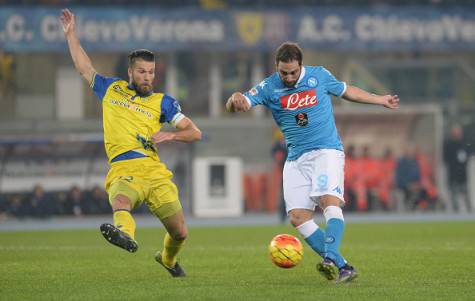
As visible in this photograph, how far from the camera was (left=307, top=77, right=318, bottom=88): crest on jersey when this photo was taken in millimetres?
10281

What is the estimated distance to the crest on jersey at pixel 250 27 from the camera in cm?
3150

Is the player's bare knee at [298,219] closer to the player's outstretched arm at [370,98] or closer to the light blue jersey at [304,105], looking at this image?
the light blue jersey at [304,105]

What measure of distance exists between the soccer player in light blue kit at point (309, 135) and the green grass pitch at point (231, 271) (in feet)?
2.32

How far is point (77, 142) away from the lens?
29312mm

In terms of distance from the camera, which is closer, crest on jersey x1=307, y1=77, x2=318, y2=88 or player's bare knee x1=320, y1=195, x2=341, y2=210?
player's bare knee x1=320, y1=195, x2=341, y2=210

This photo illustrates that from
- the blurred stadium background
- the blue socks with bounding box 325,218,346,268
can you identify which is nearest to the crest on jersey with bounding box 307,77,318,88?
the blue socks with bounding box 325,218,346,268

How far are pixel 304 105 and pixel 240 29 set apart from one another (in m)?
21.6

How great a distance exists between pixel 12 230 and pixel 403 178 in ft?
36.7

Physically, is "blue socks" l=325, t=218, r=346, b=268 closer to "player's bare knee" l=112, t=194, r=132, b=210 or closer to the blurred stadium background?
"player's bare knee" l=112, t=194, r=132, b=210

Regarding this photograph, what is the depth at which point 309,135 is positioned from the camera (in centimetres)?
1031

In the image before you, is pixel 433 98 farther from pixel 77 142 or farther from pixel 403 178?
pixel 77 142

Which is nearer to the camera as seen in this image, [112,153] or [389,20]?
[112,153]

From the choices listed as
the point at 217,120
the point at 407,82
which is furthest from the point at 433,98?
the point at 217,120

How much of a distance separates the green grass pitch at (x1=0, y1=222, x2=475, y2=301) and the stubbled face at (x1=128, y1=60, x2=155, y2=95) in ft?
5.88
